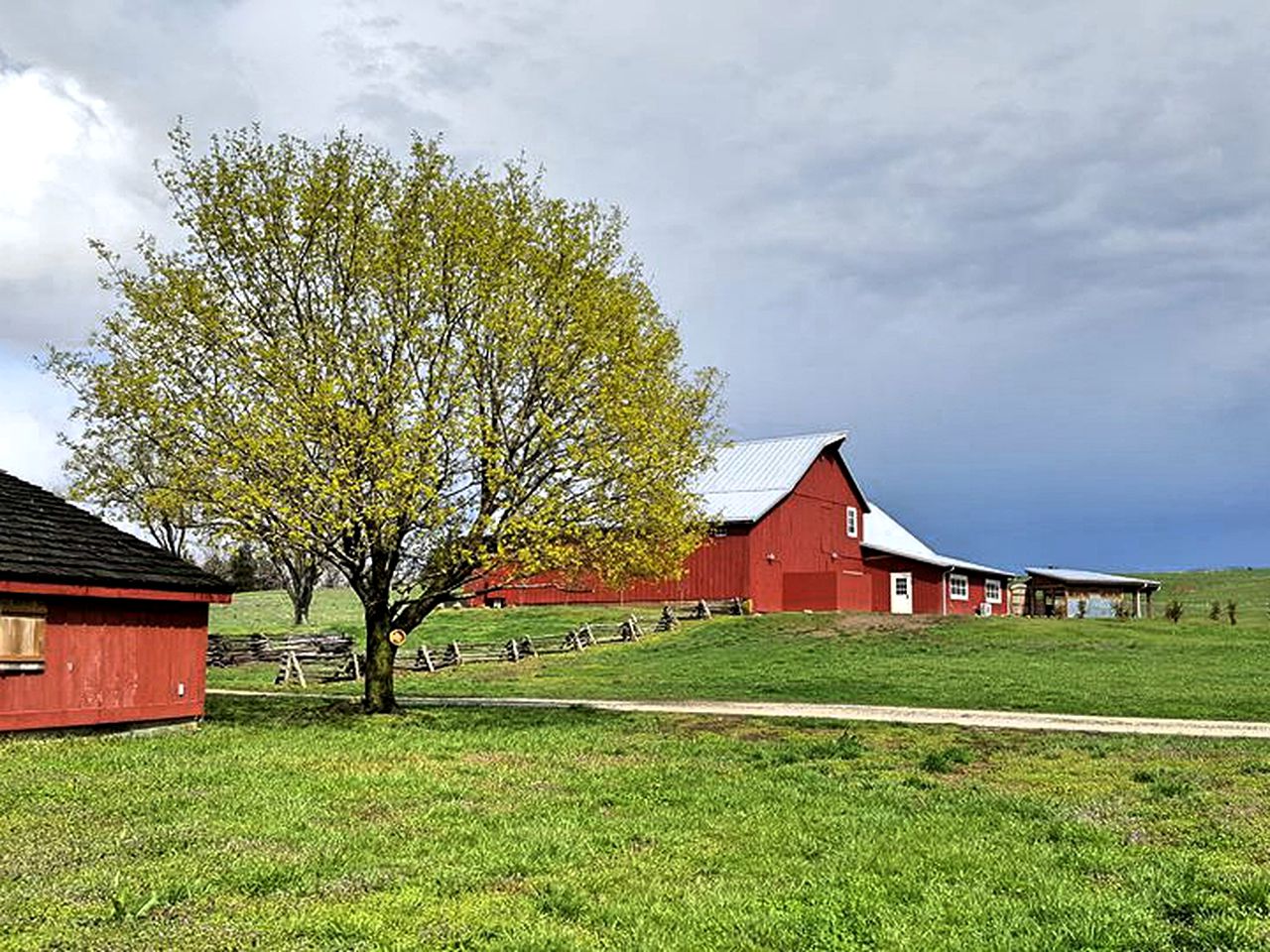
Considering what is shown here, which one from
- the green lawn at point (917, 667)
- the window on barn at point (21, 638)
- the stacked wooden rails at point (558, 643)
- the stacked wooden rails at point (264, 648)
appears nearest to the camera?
the window on barn at point (21, 638)

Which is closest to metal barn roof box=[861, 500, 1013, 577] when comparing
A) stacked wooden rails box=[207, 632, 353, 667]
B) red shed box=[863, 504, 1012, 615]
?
red shed box=[863, 504, 1012, 615]

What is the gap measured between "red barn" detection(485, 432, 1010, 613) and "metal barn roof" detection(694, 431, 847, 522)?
0.05m

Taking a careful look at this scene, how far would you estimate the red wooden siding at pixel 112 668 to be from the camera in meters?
17.9

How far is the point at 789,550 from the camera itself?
5256cm

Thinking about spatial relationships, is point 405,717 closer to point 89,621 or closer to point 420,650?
point 89,621

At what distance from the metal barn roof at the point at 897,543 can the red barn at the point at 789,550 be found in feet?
0.61

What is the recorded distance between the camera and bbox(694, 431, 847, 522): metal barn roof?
5153 cm

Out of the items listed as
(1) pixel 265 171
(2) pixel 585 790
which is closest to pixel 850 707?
(2) pixel 585 790

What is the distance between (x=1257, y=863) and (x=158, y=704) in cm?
1680

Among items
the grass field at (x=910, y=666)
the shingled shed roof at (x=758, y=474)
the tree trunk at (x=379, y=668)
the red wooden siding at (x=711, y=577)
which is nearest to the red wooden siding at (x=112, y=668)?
the tree trunk at (x=379, y=668)

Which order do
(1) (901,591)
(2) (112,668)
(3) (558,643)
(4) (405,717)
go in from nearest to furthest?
(2) (112,668), (4) (405,717), (3) (558,643), (1) (901,591)

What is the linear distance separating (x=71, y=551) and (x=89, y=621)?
128 centimetres

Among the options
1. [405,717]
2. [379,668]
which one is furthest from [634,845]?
[379,668]

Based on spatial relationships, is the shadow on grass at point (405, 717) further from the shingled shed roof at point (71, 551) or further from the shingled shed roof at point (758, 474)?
the shingled shed roof at point (758, 474)
